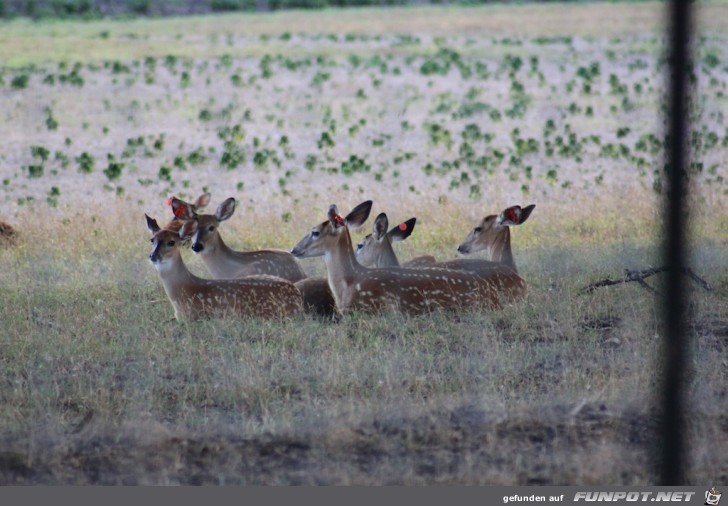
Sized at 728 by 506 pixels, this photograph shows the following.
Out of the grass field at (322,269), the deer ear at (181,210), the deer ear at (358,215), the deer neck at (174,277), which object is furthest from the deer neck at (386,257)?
the deer neck at (174,277)

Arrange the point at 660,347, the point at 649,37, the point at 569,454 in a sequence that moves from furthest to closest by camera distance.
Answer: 1. the point at 649,37
2. the point at 660,347
3. the point at 569,454

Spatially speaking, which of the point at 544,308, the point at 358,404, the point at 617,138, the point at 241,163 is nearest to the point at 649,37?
the point at 617,138

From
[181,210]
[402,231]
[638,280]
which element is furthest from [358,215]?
[638,280]

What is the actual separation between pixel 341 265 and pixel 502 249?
4.86 feet

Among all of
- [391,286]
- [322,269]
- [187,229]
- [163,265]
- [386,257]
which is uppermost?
[187,229]

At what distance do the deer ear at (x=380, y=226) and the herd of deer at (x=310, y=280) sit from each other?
367mm

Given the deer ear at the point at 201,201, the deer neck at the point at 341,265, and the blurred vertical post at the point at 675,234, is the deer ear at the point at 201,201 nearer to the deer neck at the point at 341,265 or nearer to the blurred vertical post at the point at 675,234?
the deer neck at the point at 341,265

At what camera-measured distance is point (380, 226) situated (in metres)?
10.2

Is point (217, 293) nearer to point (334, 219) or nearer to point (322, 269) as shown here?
point (334, 219)

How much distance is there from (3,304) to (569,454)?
4725 millimetres

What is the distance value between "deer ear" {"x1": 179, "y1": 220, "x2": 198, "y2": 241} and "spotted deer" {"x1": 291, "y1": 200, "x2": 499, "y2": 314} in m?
0.88

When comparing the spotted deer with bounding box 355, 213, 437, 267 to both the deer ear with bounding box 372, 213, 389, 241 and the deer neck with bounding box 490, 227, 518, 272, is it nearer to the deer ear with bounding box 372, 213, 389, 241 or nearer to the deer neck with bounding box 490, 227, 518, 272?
the deer ear with bounding box 372, 213, 389, 241

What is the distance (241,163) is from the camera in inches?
638

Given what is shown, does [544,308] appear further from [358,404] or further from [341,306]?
[358,404]
